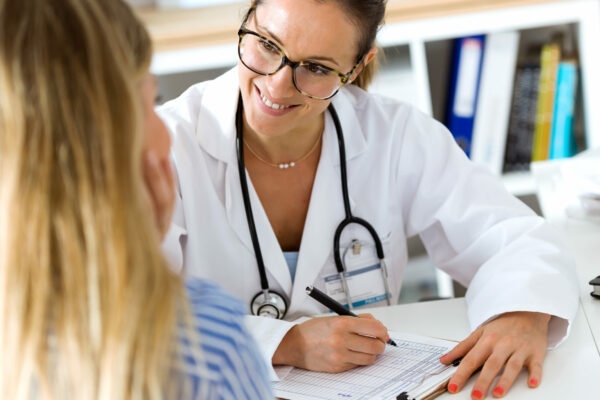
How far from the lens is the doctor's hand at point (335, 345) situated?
1.08 m

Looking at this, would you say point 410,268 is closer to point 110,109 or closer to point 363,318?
point 363,318

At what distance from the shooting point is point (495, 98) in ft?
7.55

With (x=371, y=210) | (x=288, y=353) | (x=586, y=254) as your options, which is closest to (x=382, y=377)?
(x=288, y=353)

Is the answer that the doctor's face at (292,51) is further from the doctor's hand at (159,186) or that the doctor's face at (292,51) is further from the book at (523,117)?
the book at (523,117)

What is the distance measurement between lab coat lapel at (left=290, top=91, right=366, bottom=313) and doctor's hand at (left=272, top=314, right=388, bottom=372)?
0.24 metres

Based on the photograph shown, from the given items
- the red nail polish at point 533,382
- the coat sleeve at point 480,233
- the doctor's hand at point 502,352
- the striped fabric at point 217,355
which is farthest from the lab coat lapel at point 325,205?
the striped fabric at point 217,355

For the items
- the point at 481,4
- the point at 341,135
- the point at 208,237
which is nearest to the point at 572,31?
the point at 481,4

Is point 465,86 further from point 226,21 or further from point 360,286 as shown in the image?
point 360,286

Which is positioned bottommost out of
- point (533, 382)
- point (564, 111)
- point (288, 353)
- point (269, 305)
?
point (533, 382)

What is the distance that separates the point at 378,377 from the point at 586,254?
2.03 ft

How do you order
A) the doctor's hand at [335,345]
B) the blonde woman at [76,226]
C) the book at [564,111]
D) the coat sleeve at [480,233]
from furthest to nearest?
the book at [564,111] → the coat sleeve at [480,233] → the doctor's hand at [335,345] → the blonde woman at [76,226]

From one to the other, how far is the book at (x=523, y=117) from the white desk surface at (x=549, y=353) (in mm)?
1158

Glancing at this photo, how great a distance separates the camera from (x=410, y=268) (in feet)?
8.71

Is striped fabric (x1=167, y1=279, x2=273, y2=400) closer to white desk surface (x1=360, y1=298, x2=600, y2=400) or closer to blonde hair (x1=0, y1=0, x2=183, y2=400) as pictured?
blonde hair (x1=0, y1=0, x2=183, y2=400)
